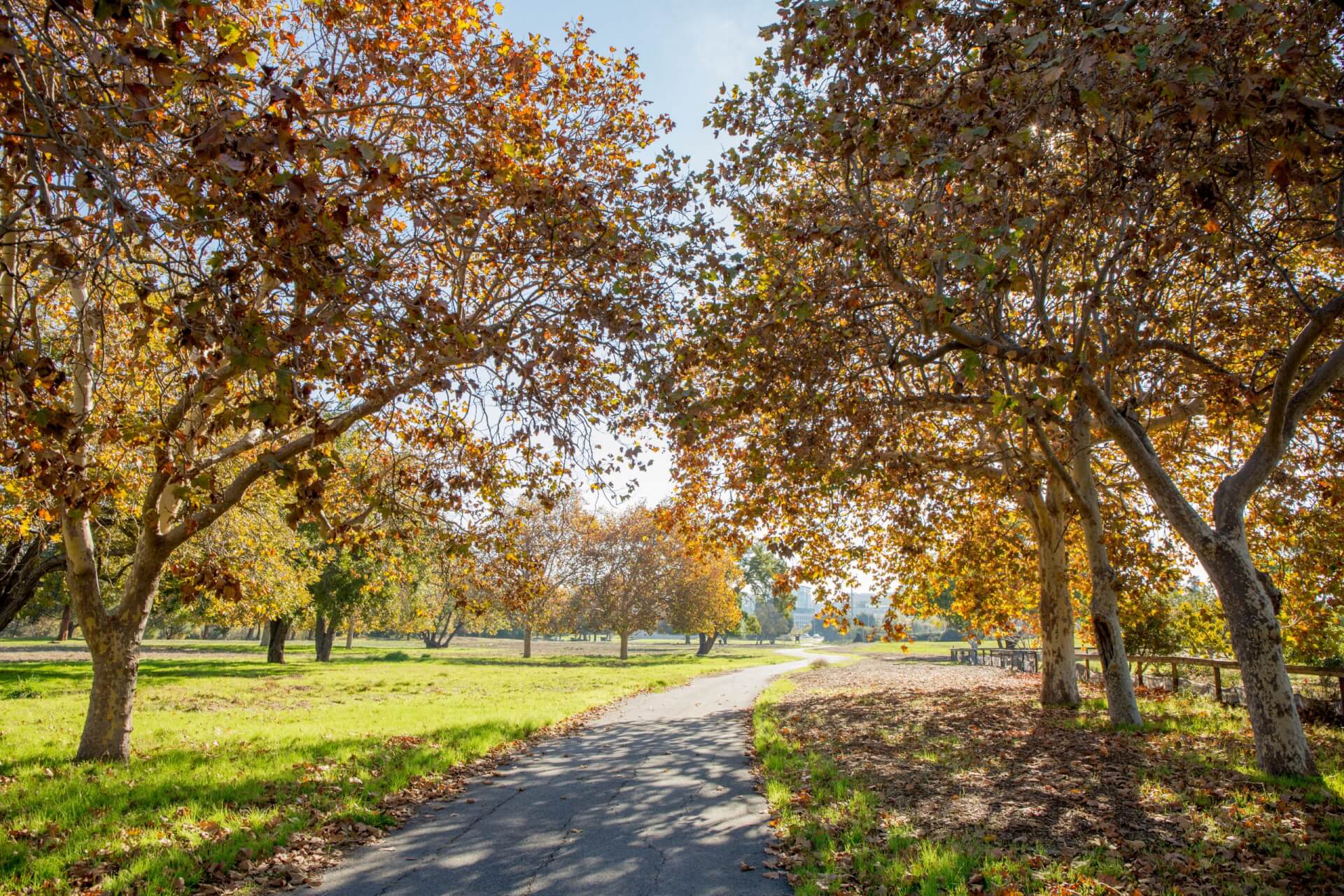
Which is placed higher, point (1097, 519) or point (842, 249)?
point (842, 249)

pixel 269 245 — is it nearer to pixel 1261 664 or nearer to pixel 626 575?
pixel 1261 664

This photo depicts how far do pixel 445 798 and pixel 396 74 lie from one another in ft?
27.8

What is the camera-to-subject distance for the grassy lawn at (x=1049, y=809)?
543 cm

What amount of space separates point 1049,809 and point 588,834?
193 inches

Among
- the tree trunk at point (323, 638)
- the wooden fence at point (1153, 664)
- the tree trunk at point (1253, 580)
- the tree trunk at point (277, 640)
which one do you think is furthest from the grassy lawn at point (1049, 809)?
the tree trunk at point (323, 638)

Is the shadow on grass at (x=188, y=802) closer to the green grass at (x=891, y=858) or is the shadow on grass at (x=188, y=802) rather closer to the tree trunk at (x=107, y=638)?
the tree trunk at (x=107, y=638)

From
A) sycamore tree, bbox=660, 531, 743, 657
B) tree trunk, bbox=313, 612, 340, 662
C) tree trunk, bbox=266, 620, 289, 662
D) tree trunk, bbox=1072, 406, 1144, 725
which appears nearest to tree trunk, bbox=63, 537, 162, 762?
tree trunk, bbox=1072, 406, 1144, 725

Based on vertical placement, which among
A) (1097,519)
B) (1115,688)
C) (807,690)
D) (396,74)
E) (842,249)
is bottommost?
(807,690)

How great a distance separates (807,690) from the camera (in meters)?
22.8

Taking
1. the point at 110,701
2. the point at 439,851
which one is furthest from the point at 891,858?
the point at 110,701

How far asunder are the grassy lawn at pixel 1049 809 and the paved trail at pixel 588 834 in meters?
0.54

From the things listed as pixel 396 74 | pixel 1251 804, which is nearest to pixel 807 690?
pixel 1251 804

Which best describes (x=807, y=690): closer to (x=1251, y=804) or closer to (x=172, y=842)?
(x=1251, y=804)

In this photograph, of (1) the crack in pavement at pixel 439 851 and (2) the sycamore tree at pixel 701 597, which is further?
(2) the sycamore tree at pixel 701 597
